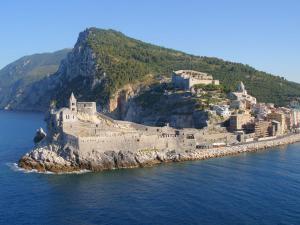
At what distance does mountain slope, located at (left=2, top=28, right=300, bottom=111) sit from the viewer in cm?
11062

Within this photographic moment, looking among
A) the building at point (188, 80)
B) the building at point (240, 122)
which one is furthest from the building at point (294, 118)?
the building at point (188, 80)

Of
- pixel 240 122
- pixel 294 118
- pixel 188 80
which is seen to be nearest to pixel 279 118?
pixel 294 118

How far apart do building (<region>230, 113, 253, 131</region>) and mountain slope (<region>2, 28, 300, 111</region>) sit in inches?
816

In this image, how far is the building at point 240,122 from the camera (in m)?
76.6

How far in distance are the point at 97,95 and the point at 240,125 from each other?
1781 inches

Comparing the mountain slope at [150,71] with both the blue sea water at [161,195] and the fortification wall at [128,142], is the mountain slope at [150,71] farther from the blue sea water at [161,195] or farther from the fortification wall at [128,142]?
the blue sea water at [161,195]

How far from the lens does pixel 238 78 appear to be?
4638 inches

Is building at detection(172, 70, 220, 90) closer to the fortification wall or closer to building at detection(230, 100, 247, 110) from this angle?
building at detection(230, 100, 247, 110)

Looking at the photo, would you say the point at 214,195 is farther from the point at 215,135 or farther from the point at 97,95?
the point at 97,95

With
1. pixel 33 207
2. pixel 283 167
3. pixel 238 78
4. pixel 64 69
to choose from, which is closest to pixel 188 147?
pixel 283 167

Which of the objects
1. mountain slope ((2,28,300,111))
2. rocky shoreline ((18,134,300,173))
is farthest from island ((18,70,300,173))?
mountain slope ((2,28,300,111))

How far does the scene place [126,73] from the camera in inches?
4515

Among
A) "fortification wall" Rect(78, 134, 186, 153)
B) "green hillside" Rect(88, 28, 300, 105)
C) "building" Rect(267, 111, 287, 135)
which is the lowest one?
"fortification wall" Rect(78, 134, 186, 153)

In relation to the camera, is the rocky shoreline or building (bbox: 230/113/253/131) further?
building (bbox: 230/113/253/131)
